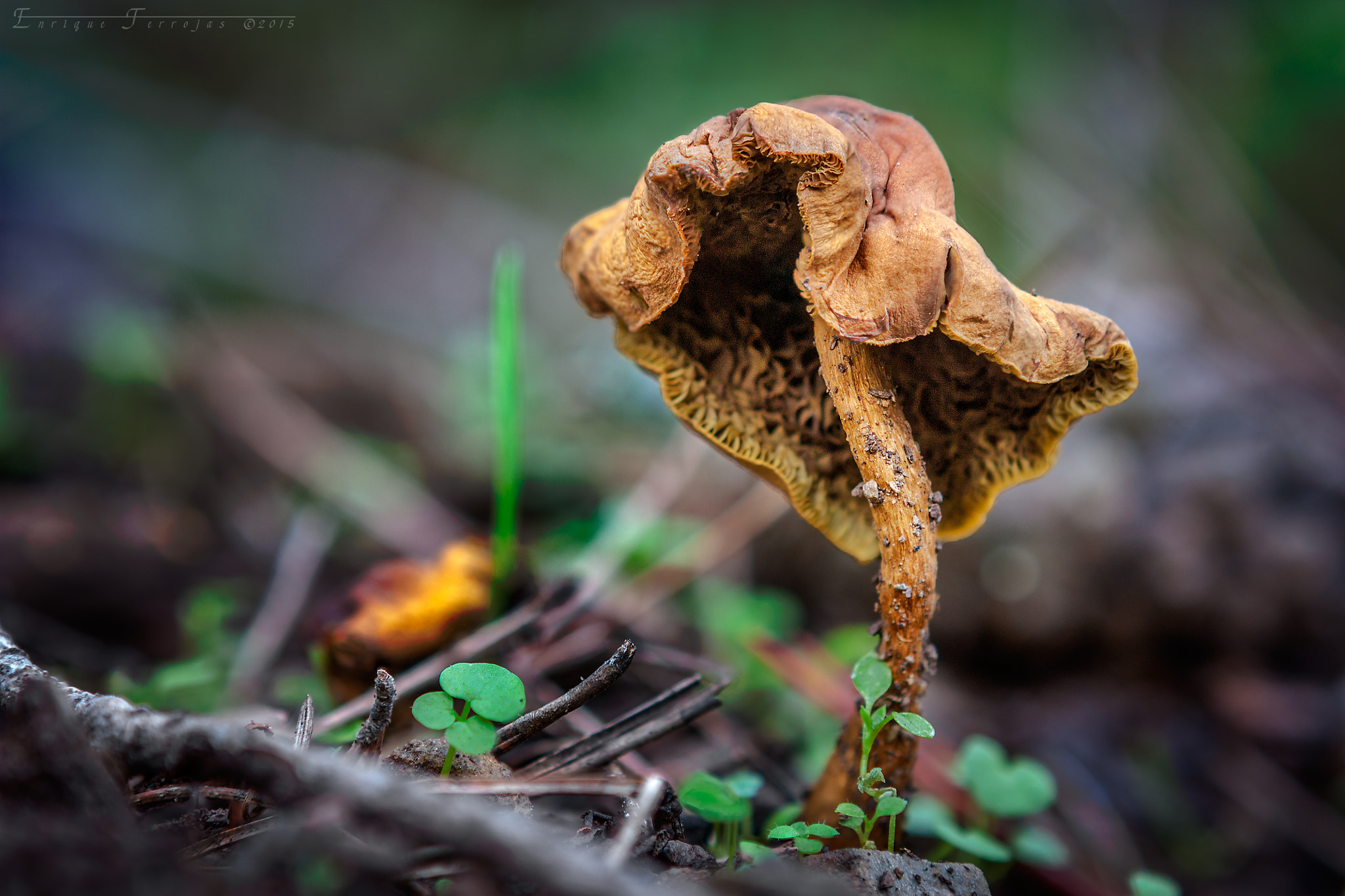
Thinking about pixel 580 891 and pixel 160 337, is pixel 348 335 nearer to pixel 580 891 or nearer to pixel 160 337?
pixel 160 337

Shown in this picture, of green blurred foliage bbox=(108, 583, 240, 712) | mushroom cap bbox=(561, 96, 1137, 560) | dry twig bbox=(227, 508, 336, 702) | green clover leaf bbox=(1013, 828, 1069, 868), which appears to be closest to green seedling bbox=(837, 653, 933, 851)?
mushroom cap bbox=(561, 96, 1137, 560)

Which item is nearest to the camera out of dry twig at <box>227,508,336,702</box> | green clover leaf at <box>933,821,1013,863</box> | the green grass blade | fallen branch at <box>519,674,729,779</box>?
fallen branch at <box>519,674,729,779</box>

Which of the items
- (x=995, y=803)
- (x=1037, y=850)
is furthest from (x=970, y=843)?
(x=1037, y=850)

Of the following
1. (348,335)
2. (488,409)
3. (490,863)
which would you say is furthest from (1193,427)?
(348,335)

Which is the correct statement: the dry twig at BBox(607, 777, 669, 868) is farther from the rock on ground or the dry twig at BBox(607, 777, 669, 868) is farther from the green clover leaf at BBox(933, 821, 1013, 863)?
the green clover leaf at BBox(933, 821, 1013, 863)

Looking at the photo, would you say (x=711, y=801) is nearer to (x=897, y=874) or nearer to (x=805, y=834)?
(x=805, y=834)
